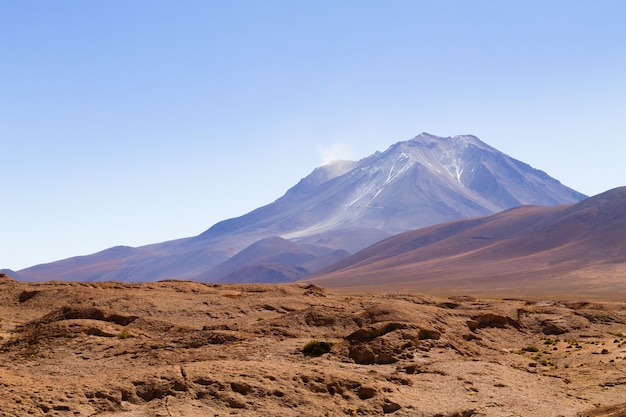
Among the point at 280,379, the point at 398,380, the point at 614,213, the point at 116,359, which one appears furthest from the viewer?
the point at 614,213

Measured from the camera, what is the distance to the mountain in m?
108

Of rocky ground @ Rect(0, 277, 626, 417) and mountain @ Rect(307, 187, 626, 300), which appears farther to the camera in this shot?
mountain @ Rect(307, 187, 626, 300)

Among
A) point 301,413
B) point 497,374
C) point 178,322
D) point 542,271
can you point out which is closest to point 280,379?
point 301,413

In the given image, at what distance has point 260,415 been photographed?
16.6m

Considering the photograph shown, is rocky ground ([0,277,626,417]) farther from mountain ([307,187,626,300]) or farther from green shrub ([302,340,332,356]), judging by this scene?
mountain ([307,187,626,300])

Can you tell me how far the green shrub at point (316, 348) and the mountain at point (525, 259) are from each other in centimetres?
6848

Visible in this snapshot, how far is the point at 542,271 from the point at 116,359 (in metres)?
111

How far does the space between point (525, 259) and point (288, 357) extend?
126 metres

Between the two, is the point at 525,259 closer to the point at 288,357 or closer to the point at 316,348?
the point at 316,348

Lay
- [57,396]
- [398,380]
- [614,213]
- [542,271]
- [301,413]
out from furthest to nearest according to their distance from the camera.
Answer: [614,213] → [542,271] → [398,380] → [301,413] → [57,396]

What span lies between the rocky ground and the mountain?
60.1 m

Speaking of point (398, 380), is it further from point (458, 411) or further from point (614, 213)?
point (614, 213)

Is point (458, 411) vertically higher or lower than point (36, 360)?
lower

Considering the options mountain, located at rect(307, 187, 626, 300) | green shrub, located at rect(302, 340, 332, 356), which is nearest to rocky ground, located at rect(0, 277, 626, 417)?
green shrub, located at rect(302, 340, 332, 356)
